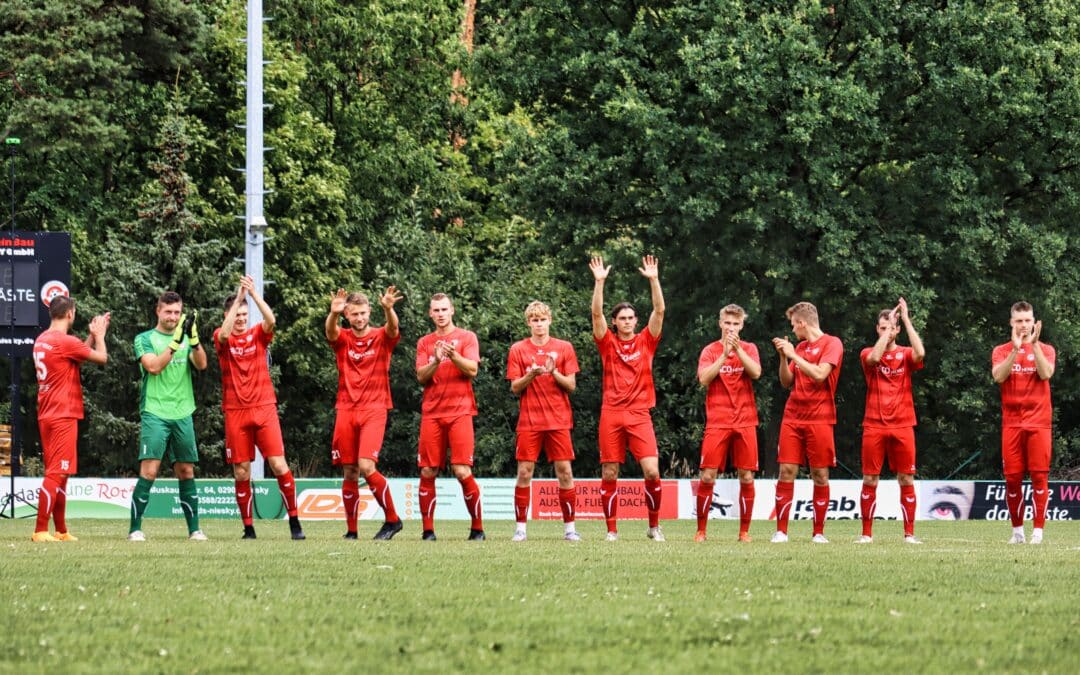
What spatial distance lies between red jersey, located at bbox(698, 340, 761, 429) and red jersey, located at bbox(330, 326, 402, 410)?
3209 mm

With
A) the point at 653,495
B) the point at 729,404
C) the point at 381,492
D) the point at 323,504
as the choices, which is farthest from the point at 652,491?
the point at 323,504

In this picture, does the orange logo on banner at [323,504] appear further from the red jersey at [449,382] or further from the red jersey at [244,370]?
the red jersey at [449,382]

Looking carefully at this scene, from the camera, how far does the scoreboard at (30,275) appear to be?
2386cm

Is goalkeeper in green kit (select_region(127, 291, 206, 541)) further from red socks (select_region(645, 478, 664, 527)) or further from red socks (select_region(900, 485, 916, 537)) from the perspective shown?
red socks (select_region(900, 485, 916, 537))

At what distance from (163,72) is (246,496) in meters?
28.2

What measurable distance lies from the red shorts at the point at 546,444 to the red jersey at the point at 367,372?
4.63ft

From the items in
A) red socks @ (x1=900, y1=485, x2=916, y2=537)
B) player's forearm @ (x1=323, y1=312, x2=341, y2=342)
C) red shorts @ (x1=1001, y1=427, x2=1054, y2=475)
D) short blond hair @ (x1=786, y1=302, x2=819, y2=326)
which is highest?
short blond hair @ (x1=786, y1=302, x2=819, y2=326)

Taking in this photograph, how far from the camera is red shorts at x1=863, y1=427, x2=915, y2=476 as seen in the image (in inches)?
641

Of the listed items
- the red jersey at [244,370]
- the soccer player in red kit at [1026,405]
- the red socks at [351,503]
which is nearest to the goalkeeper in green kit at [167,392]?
the red jersey at [244,370]

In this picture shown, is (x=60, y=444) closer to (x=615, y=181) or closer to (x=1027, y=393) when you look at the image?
(x=1027, y=393)

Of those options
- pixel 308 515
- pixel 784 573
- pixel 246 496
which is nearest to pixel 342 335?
pixel 246 496

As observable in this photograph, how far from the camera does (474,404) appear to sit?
1549cm

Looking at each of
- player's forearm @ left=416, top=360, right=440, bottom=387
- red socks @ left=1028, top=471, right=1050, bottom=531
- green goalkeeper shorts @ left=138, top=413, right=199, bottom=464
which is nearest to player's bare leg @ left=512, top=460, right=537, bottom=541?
player's forearm @ left=416, top=360, right=440, bottom=387

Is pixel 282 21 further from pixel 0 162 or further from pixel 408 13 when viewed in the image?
pixel 0 162
